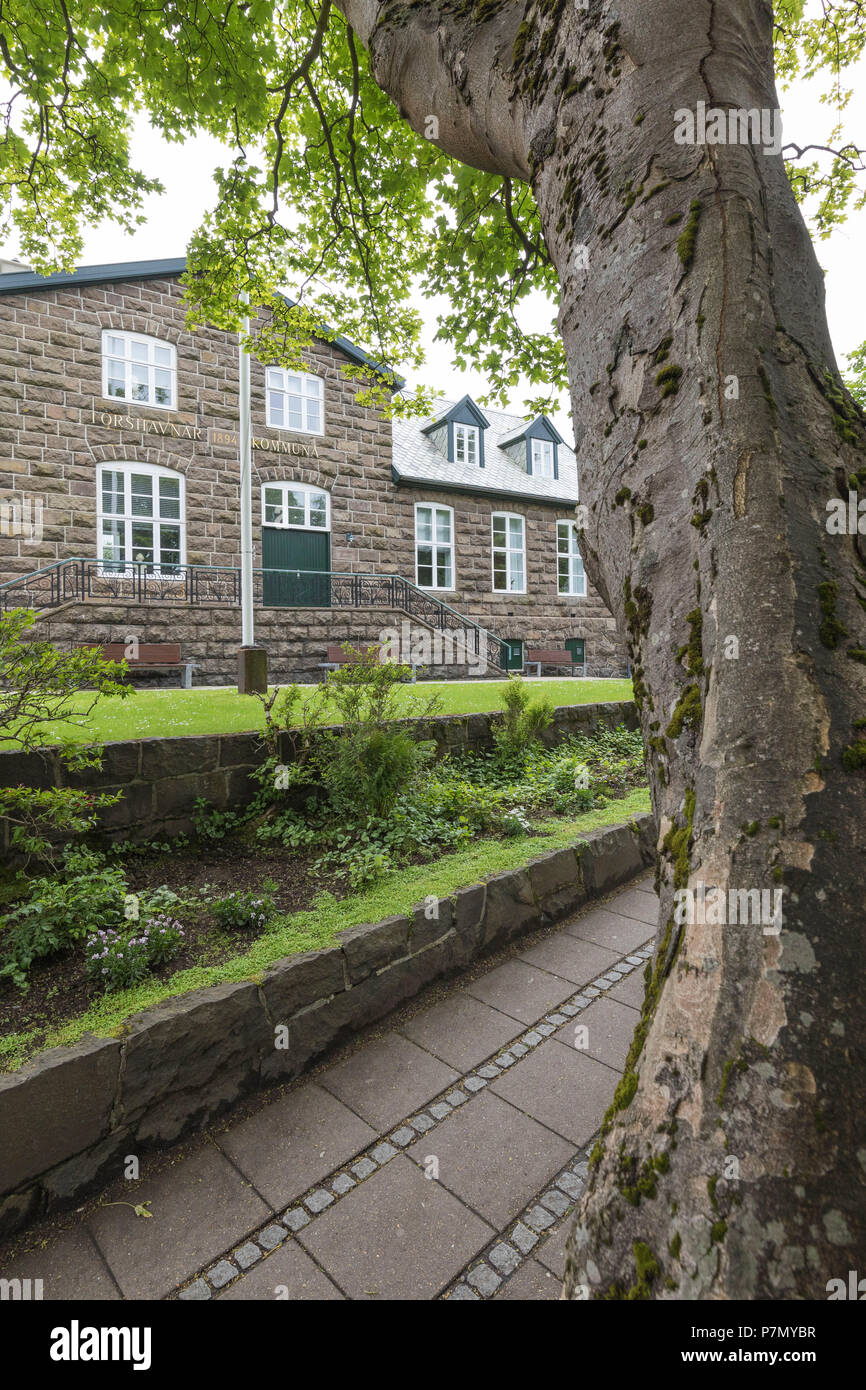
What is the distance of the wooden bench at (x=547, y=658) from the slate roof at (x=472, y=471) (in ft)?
14.5

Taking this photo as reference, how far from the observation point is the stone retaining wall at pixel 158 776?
3.58 metres

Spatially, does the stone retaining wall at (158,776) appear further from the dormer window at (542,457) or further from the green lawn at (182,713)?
the dormer window at (542,457)

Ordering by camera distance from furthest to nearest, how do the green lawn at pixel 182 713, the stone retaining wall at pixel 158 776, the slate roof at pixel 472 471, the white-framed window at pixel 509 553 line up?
the white-framed window at pixel 509 553 < the slate roof at pixel 472 471 < the green lawn at pixel 182 713 < the stone retaining wall at pixel 158 776

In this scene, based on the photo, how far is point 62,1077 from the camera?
2020 mm

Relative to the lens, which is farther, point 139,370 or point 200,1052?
point 139,370

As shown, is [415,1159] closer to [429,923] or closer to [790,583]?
[429,923]

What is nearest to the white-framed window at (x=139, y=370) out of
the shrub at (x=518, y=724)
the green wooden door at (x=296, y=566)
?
the green wooden door at (x=296, y=566)

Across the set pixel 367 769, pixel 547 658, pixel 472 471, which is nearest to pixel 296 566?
pixel 472 471

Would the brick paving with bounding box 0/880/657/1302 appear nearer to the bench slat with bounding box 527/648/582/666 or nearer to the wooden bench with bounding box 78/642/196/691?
the wooden bench with bounding box 78/642/196/691

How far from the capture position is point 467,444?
18.4 meters

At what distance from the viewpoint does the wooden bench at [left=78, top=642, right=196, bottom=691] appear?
10336 millimetres

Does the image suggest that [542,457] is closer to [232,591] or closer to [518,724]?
→ [232,591]

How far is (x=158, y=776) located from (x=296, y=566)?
10.7 m
